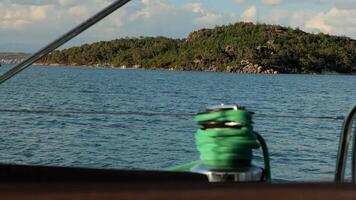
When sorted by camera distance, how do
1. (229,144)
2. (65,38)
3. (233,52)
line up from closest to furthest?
(65,38) → (229,144) → (233,52)

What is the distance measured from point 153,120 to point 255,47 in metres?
49.4

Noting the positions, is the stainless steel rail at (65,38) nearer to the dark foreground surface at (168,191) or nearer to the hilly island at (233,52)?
the dark foreground surface at (168,191)

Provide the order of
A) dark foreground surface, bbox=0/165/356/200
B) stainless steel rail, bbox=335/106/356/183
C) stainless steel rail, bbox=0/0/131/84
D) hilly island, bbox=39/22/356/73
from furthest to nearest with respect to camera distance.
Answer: hilly island, bbox=39/22/356/73
stainless steel rail, bbox=335/106/356/183
stainless steel rail, bbox=0/0/131/84
dark foreground surface, bbox=0/165/356/200

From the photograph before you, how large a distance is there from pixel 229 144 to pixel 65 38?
2.32 ft

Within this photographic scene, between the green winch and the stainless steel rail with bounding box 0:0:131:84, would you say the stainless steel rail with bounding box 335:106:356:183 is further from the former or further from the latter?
the stainless steel rail with bounding box 0:0:131:84

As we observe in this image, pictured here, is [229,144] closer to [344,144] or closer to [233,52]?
[344,144]

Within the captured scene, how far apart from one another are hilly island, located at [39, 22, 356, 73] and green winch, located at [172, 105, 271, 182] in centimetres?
6081

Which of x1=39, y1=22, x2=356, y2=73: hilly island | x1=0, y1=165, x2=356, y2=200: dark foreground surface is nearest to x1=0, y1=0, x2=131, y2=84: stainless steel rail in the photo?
x1=0, y1=165, x2=356, y2=200: dark foreground surface

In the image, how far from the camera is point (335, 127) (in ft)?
54.6

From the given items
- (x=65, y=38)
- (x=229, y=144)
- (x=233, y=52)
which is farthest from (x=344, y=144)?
(x=233, y=52)

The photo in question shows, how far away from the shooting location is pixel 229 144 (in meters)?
2.19

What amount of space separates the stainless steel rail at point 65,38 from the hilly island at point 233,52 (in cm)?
6112

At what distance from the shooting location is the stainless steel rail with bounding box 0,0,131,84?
1.69 m

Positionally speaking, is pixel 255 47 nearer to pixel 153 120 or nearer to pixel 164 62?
pixel 164 62
